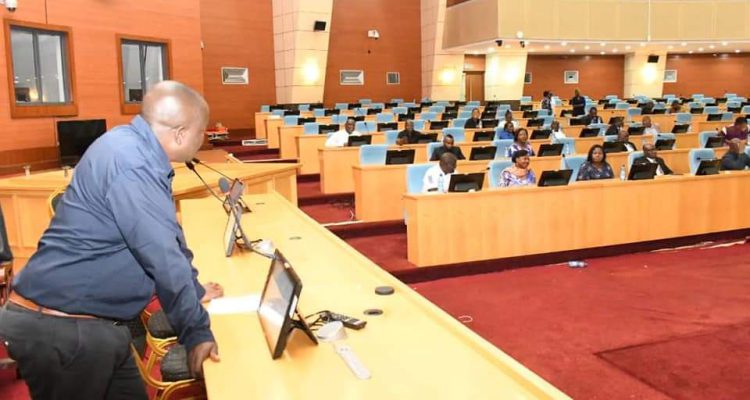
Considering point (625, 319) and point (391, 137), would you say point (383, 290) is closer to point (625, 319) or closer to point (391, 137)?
point (625, 319)

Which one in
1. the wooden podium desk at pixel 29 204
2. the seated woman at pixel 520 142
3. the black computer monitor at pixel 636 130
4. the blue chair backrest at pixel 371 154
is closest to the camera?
the wooden podium desk at pixel 29 204

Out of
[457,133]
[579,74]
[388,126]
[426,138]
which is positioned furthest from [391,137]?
[579,74]

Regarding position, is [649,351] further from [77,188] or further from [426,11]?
[426,11]

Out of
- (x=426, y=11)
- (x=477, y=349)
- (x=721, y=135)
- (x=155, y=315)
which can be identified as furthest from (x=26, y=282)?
(x=426, y=11)

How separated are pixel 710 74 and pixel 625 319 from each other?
76.9ft

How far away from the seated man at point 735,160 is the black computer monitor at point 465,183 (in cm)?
335

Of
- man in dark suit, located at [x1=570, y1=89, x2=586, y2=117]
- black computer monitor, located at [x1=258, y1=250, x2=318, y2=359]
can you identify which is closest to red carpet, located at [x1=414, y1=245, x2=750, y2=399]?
black computer monitor, located at [x1=258, y1=250, x2=318, y2=359]

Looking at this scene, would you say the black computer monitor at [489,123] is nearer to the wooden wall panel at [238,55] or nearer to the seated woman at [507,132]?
the seated woman at [507,132]

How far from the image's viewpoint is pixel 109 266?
1.73 metres

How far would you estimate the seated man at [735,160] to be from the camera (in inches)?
279

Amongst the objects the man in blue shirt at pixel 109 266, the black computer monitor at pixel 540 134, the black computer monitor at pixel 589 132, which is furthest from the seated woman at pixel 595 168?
the man in blue shirt at pixel 109 266

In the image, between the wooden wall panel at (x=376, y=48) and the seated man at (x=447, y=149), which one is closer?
the seated man at (x=447, y=149)

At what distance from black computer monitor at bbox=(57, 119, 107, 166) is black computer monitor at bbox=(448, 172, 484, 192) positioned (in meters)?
6.41

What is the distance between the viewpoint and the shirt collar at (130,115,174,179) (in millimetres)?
1726
